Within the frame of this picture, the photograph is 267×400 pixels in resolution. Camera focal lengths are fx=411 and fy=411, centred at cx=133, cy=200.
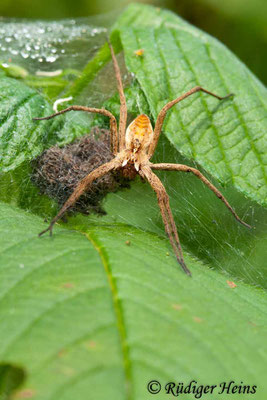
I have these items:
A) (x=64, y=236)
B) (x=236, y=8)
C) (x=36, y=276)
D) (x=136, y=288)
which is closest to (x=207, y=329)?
(x=136, y=288)

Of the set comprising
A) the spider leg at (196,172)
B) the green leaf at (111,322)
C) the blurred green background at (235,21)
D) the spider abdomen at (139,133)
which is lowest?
the green leaf at (111,322)

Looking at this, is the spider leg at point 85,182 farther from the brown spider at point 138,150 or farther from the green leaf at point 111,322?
the green leaf at point 111,322

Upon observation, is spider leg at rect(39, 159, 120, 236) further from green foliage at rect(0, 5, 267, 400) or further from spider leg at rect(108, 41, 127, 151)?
spider leg at rect(108, 41, 127, 151)

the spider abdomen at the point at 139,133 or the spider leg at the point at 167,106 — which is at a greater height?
the spider leg at the point at 167,106

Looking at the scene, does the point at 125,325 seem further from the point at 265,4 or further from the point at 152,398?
the point at 265,4

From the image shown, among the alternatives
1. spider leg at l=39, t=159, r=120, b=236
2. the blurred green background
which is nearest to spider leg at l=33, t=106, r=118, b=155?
spider leg at l=39, t=159, r=120, b=236

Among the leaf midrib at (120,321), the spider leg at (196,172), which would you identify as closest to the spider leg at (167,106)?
the spider leg at (196,172)

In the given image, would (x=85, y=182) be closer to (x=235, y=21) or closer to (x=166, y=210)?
(x=166, y=210)
